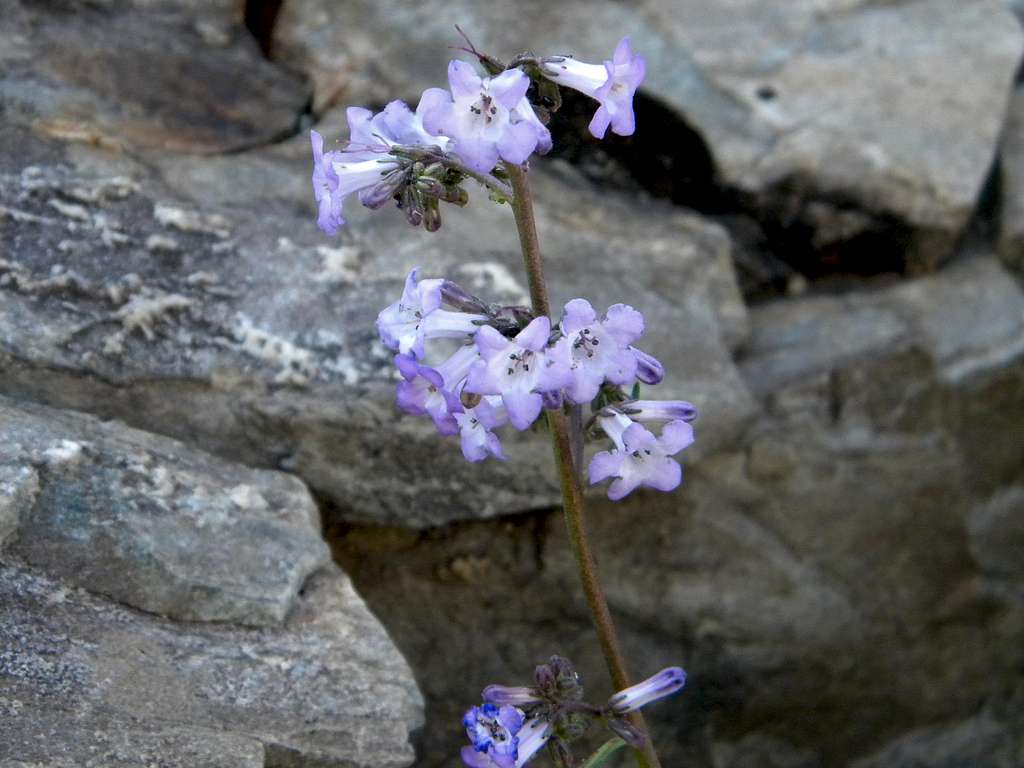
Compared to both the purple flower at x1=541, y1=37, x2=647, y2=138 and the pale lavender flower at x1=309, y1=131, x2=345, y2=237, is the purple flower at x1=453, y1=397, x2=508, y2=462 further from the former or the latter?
the purple flower at x1=541, y1=37, x2=647, y2=138

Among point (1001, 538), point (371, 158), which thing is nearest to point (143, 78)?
point (371, 158)

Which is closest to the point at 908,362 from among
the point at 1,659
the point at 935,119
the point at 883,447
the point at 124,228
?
the point at 883,447

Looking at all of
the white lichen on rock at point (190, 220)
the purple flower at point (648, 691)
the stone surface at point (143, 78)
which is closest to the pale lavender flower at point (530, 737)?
the purple flower at point (648, 691)

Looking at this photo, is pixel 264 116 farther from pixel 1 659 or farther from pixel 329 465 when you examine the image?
pixel 1 659

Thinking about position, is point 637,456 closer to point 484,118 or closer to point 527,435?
point 484,118

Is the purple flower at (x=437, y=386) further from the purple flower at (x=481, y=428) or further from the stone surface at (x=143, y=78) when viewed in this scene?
the stone surface at (x=143, y=78)
